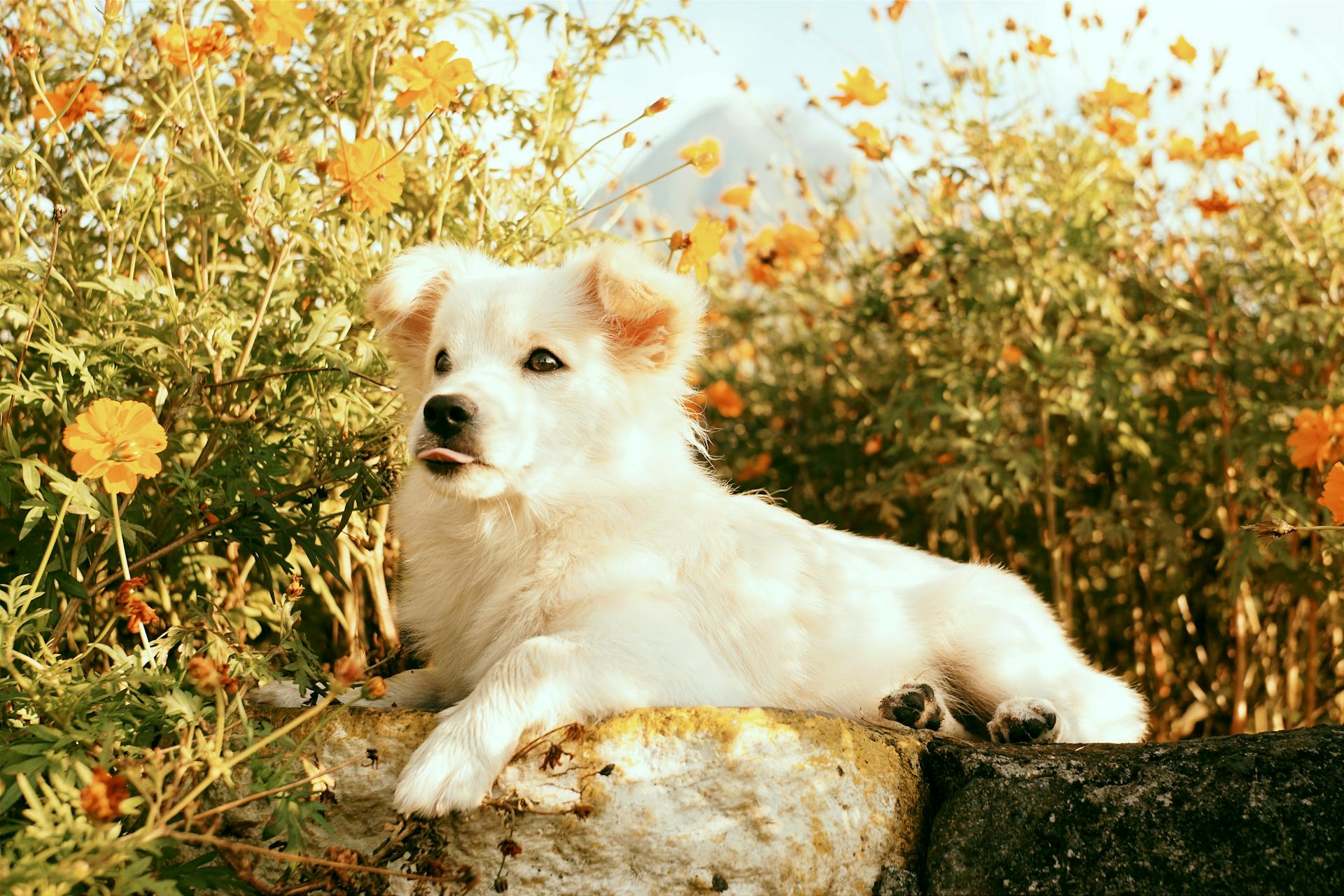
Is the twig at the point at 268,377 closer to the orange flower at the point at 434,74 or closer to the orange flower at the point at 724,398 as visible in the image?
the orange flower at the point at 434,74

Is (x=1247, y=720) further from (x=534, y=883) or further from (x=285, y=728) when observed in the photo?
(x=285, y=728)

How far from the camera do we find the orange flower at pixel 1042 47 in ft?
15.9

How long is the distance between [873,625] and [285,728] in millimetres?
1937

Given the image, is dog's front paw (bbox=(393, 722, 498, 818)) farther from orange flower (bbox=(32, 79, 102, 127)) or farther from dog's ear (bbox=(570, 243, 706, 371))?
orange flower (bbox=(32, 79, 102, 127))

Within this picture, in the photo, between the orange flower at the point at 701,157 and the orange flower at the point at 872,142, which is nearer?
the orange flower at the point at 701,157

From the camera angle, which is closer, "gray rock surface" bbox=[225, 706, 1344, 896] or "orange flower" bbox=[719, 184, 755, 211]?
"gray rock surface" bbox=[225, 706, 1344, 896]

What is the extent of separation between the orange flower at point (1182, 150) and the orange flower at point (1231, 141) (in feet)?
0.62

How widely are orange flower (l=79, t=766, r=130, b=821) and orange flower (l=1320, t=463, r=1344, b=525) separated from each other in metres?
2.64

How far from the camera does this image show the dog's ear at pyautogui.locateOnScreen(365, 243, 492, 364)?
327cm

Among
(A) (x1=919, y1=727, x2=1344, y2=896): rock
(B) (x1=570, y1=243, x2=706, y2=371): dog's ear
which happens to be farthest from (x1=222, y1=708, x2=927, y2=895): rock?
(B) (x1=570, y1=243, x2=706, y2=371): dog's ear

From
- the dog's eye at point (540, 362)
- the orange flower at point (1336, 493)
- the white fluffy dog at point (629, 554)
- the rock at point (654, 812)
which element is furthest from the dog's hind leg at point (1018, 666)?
the dog's eye at point (540, 362)

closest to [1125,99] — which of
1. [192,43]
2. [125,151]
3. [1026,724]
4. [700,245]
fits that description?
[700,245]

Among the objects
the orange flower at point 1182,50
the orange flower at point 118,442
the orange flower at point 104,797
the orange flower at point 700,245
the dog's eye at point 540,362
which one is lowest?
the orange flower at point 104,797

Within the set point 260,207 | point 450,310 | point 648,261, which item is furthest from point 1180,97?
point 260,207
